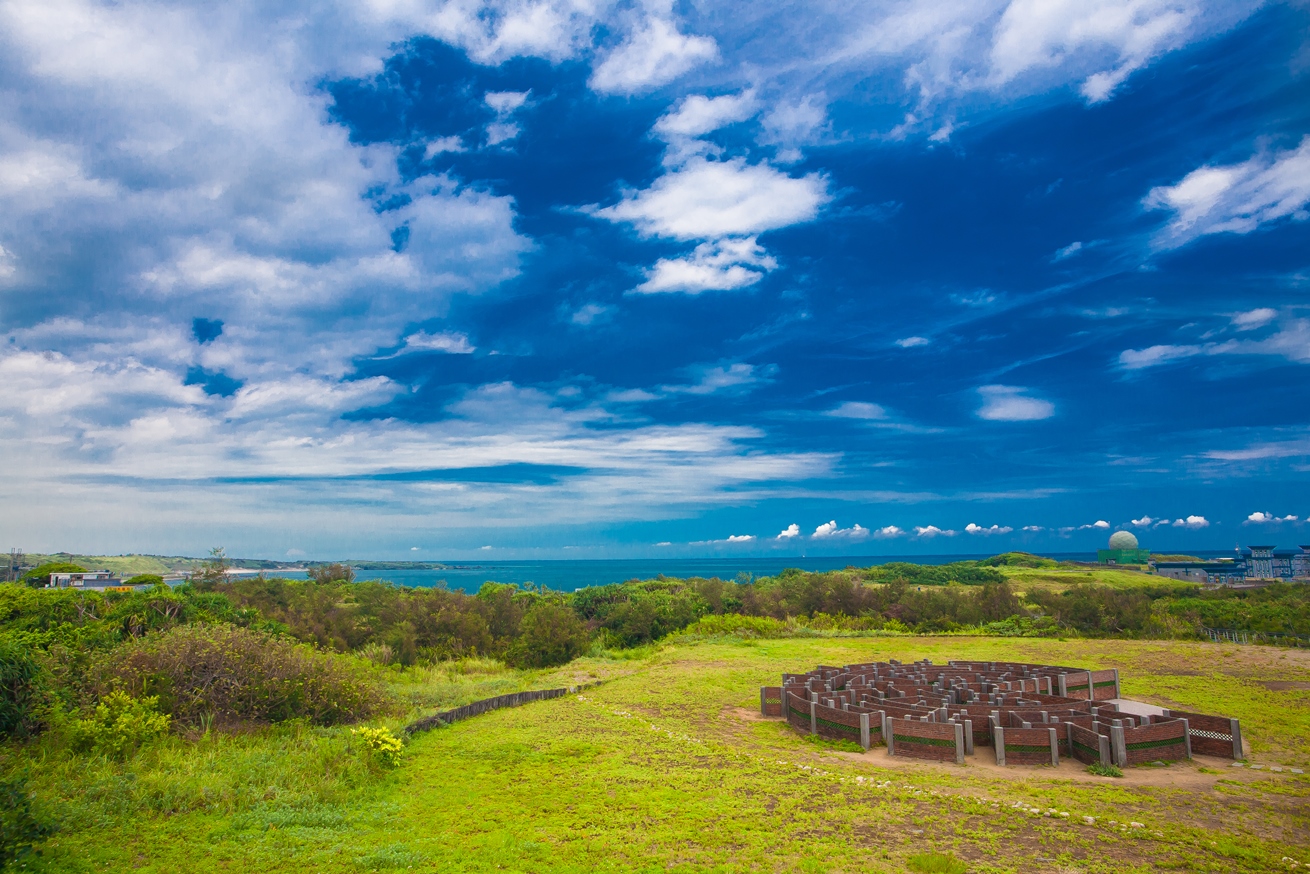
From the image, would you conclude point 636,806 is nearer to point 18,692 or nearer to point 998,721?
point 998,721

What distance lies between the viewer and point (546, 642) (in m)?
34.3

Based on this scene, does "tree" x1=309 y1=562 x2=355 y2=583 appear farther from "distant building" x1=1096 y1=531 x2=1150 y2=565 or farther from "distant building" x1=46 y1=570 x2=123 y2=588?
"distant building" x1=1096 y1=531 x2=1150 y2=565

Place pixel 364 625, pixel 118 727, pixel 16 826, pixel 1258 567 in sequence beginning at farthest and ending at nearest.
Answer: pixel 1258 567, pixel 364 625, pixel 118 727, pixel 16 826

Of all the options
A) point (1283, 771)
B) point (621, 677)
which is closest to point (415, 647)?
point (621, 677)

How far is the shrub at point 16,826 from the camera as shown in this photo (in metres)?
5.86

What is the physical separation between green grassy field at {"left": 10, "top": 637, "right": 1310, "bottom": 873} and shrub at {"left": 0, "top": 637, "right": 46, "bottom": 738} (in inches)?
33.2

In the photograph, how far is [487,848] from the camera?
8.30m

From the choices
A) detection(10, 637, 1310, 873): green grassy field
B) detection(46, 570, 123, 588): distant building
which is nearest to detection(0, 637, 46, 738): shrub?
detection(10, 637, 1310, 873): green grassy field

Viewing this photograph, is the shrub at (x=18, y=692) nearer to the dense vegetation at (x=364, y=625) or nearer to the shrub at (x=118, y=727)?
the dense vegetation at (x=364, y=625)

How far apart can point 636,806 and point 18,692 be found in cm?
1121

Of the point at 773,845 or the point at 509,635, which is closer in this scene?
the point at 773,845

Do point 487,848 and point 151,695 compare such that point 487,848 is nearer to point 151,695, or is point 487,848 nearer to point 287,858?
point 287,858

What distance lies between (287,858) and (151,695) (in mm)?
7654

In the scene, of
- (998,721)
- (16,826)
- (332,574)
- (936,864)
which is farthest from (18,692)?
(332,574)
